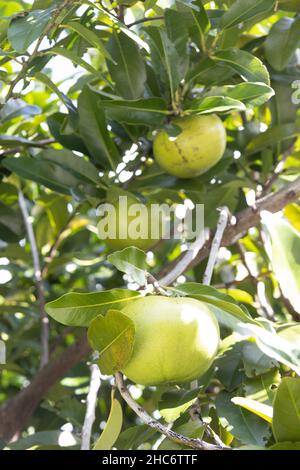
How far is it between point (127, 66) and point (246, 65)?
0.75 ft

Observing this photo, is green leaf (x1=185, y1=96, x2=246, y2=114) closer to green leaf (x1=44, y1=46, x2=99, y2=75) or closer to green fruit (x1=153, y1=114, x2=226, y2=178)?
green fruit (x1=153, y1=114, x2=226, y2=178)

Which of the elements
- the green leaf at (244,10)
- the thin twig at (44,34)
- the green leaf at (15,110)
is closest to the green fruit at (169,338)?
the thin twig at (44,34)

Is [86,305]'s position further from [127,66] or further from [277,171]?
A: [277,171]

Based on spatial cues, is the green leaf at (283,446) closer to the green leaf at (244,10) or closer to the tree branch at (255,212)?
the tree branch at (255,212)

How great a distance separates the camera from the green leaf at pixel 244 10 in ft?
4.22

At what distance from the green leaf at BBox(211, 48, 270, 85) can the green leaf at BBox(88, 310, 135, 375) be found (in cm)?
52

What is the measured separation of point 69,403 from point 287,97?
2.48 feet

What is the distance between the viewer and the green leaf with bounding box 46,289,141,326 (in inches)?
38.0

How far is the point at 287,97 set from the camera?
61.7 inches

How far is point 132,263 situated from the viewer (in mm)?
1006

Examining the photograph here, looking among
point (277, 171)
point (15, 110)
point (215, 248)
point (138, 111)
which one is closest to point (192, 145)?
point (138, 111)

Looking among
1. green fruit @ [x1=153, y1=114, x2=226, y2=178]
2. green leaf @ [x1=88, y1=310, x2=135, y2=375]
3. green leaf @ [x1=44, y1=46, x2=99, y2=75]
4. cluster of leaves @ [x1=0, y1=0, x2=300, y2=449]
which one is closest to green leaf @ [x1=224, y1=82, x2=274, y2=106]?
cluster of leaves @ [x1=0, y1=0, x2=300, y2=449]
